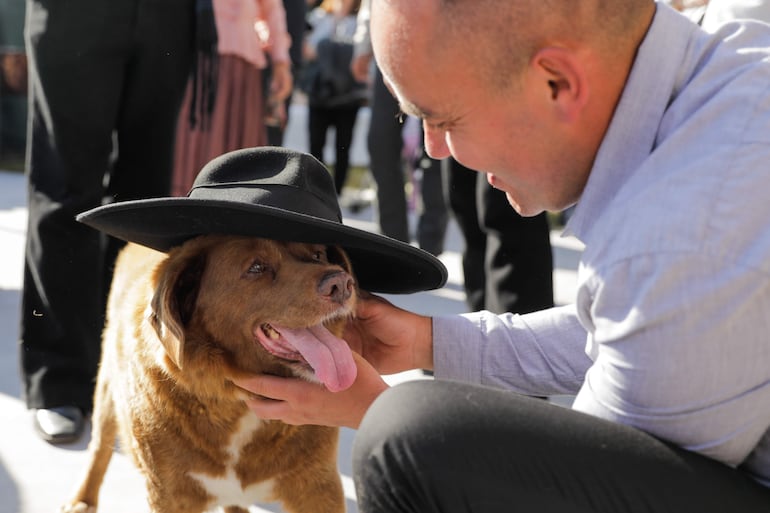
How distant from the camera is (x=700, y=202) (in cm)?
139

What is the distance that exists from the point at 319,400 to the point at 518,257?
1696 mm

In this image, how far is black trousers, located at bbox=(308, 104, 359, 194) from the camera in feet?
28.7

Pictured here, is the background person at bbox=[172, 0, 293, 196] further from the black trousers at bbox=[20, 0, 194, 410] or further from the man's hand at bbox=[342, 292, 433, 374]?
the man's hand at bbox=[342, 292, 433, 374]

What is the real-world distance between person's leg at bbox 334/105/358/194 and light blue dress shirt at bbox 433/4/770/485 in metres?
7.13

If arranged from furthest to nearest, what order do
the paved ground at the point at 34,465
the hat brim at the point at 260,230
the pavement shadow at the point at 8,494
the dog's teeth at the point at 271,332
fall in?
the paved ground at the point at 34,465, the pavement shadow at the point at 8,494, the dog's teeth at the point at 271,332, the hat brim at the point at 260,230

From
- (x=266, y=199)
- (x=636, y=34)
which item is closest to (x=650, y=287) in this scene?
(x=636, y=34)

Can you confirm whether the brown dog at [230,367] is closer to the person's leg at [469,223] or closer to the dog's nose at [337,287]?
the dog's nose at [337,287]

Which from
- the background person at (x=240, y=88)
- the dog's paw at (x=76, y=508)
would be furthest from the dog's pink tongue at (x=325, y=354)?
the background person at (x=240, y=88)

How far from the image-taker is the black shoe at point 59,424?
3355mm

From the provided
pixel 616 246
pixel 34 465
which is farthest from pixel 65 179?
pixel 616 246

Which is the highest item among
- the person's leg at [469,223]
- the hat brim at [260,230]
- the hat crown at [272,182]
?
the hat crown at [272,182]

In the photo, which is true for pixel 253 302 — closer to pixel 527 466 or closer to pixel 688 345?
pixel 527 466

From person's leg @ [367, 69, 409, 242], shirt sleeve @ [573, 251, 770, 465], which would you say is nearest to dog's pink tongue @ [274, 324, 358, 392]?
shirt sleeve @ [573, 251, 770, 465]

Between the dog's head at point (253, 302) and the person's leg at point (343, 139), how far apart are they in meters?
6.23
